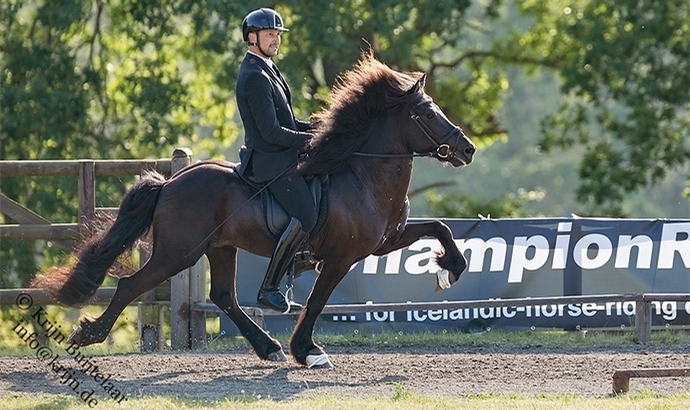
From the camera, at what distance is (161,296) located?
1139cm

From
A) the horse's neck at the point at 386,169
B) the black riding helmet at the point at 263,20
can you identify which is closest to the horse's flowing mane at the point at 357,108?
the horse's neck at the point at 386,169

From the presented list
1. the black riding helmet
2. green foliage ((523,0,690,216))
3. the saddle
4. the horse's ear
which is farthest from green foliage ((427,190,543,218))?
the black riding helmet

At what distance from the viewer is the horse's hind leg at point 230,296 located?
9.38m

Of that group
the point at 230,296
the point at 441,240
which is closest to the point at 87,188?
the point at 230,296

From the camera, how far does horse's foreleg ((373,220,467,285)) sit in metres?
9.16

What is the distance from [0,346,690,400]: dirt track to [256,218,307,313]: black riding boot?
572 millimetres

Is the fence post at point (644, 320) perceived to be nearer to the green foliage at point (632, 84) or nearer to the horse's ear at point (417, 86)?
the horse's ear at point (417, 86)

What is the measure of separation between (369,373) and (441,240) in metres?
1.30

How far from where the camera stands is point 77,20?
65.2 ft

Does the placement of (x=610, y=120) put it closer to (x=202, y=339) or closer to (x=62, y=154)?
(x=62, y=154)

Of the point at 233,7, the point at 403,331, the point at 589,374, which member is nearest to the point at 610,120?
the point at 233,7

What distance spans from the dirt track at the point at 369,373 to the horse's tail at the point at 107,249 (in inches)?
26.0

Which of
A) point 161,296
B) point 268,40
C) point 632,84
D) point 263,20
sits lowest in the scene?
point 161,296

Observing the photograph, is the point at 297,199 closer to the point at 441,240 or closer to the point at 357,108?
the point at 357,108
